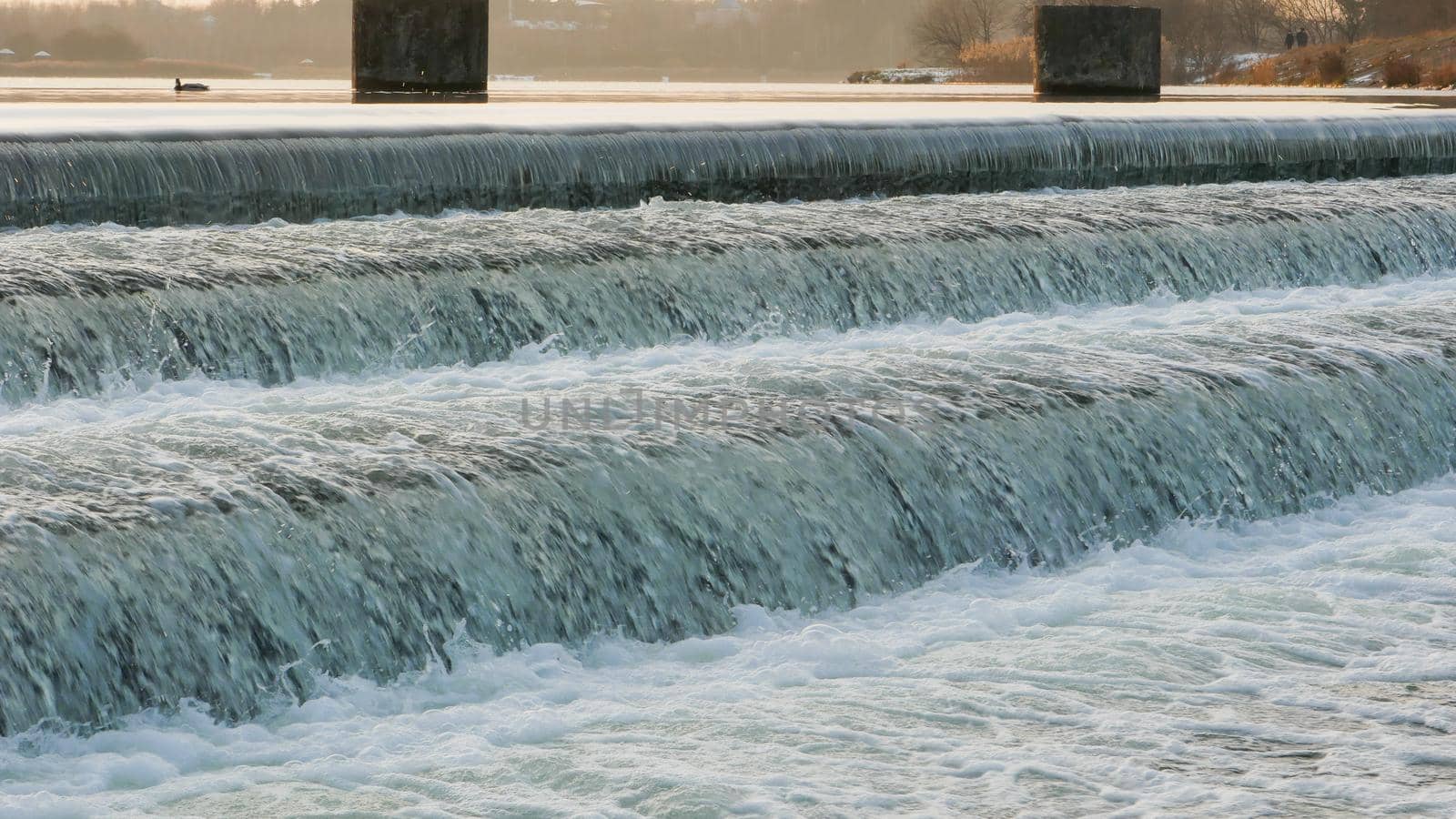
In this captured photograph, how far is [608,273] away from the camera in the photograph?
8250 millimetres

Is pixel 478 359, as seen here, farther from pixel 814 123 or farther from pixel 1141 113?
pixel 1141 113

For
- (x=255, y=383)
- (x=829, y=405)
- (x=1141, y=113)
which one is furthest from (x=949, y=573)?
(x=1141, y=113)

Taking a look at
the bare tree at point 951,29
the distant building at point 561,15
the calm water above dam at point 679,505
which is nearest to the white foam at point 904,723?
the calm water above dam at point 679,505

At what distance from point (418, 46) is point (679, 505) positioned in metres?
13.3

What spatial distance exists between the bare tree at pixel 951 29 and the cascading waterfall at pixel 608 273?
119 feet

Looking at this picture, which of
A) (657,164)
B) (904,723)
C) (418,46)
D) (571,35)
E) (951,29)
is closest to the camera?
(904,723)

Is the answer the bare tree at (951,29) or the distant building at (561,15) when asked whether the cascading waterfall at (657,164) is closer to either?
the bare tree at (951,29)

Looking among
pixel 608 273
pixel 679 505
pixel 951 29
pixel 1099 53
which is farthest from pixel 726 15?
pixel 679 505

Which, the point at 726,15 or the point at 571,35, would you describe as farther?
the point at 726,15

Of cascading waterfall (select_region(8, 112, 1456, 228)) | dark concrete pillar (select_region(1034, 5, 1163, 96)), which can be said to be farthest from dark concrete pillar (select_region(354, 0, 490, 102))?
dark concrete pillar (select_region(1034, 5, 1163, 96))

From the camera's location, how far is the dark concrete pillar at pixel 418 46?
58.1 ft

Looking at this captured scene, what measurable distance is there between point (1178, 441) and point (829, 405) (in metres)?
1.21

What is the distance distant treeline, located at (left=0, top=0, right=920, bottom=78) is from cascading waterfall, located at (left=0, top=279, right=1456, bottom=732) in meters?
45.9

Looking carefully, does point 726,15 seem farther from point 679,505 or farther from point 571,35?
point 679,505
